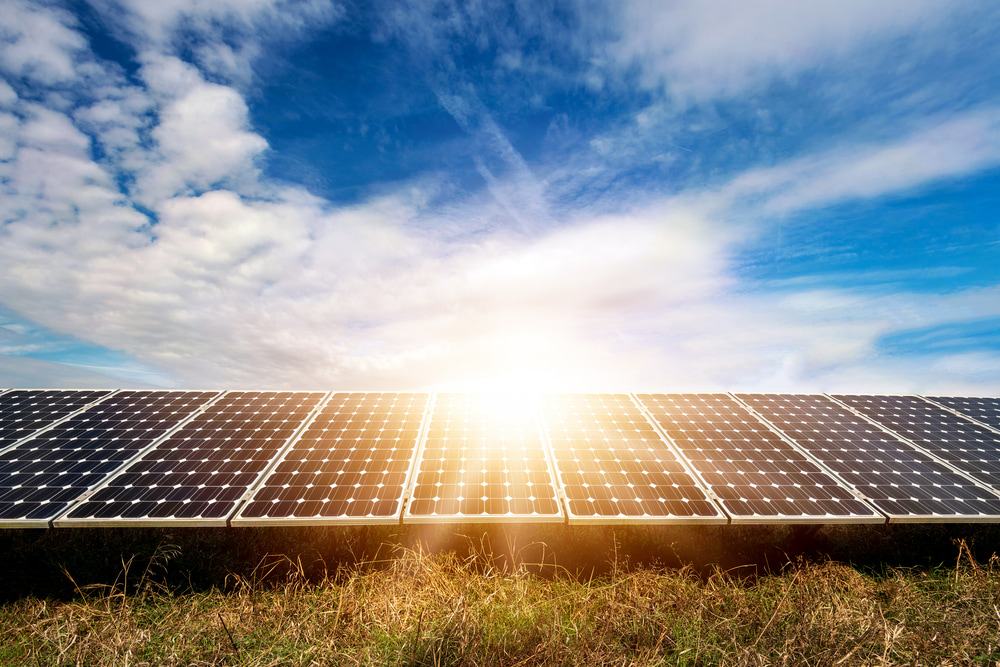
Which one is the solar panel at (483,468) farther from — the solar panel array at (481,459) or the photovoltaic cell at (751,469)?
the photovoltaic cell at (751,469)

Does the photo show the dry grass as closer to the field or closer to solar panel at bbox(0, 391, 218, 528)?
the field

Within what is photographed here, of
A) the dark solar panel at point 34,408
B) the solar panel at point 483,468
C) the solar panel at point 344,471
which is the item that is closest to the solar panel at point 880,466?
the solar panel at point 483,468

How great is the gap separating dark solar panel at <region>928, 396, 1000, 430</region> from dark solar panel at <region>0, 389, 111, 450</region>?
3512cm

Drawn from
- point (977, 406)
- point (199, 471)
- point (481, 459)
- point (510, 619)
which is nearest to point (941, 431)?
point (977, 406)

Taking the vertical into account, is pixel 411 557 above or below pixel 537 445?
below

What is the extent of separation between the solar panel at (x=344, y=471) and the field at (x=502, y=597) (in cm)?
137

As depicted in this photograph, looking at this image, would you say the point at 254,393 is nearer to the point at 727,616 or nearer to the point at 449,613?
the point at 449,613

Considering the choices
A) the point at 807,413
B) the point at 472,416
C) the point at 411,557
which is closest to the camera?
the point at 411,557

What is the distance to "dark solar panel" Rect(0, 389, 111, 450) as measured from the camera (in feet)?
42.8

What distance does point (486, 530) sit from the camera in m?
10.2

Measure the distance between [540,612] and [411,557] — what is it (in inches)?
141

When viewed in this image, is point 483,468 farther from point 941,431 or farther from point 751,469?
point 941,431

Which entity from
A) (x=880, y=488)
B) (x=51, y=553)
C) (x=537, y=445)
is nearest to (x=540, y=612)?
(x=537, y=445)

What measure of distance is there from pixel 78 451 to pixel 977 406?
112 ft
